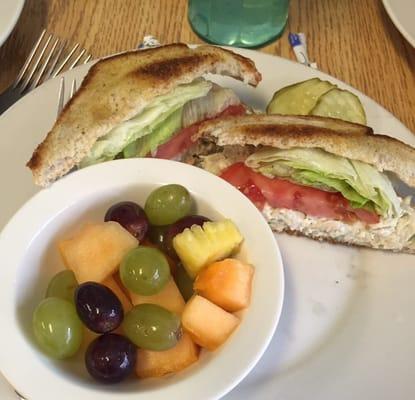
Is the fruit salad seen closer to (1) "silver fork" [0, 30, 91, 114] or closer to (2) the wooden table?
(1) "silver fork" [0, 30, 91, 114]

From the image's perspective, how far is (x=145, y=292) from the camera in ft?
3.64

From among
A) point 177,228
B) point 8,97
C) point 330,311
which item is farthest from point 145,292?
point 8,97

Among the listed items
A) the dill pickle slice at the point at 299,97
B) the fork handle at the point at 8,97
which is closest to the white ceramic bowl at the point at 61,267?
the dill pickle slice at the point at 299,97

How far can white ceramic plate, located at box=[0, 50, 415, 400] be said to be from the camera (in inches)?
46.8

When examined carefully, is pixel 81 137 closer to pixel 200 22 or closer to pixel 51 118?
pixel 51 118

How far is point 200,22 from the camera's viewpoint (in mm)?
1813

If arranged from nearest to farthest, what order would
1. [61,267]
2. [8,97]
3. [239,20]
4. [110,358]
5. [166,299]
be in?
[110,358], [166,299], [61,267], [8,97], [239,20]

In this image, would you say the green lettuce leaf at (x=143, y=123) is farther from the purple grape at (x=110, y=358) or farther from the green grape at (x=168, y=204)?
the purple grape at (x=110, y=358)

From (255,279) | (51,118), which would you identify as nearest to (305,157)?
(255,279)

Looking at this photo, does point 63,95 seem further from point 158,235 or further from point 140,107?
point 158,235

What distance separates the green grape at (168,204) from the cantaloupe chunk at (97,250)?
7 centimetres

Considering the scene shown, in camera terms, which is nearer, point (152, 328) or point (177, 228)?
point (152, 328)

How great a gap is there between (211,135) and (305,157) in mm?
210

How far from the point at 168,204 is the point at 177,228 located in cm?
5
